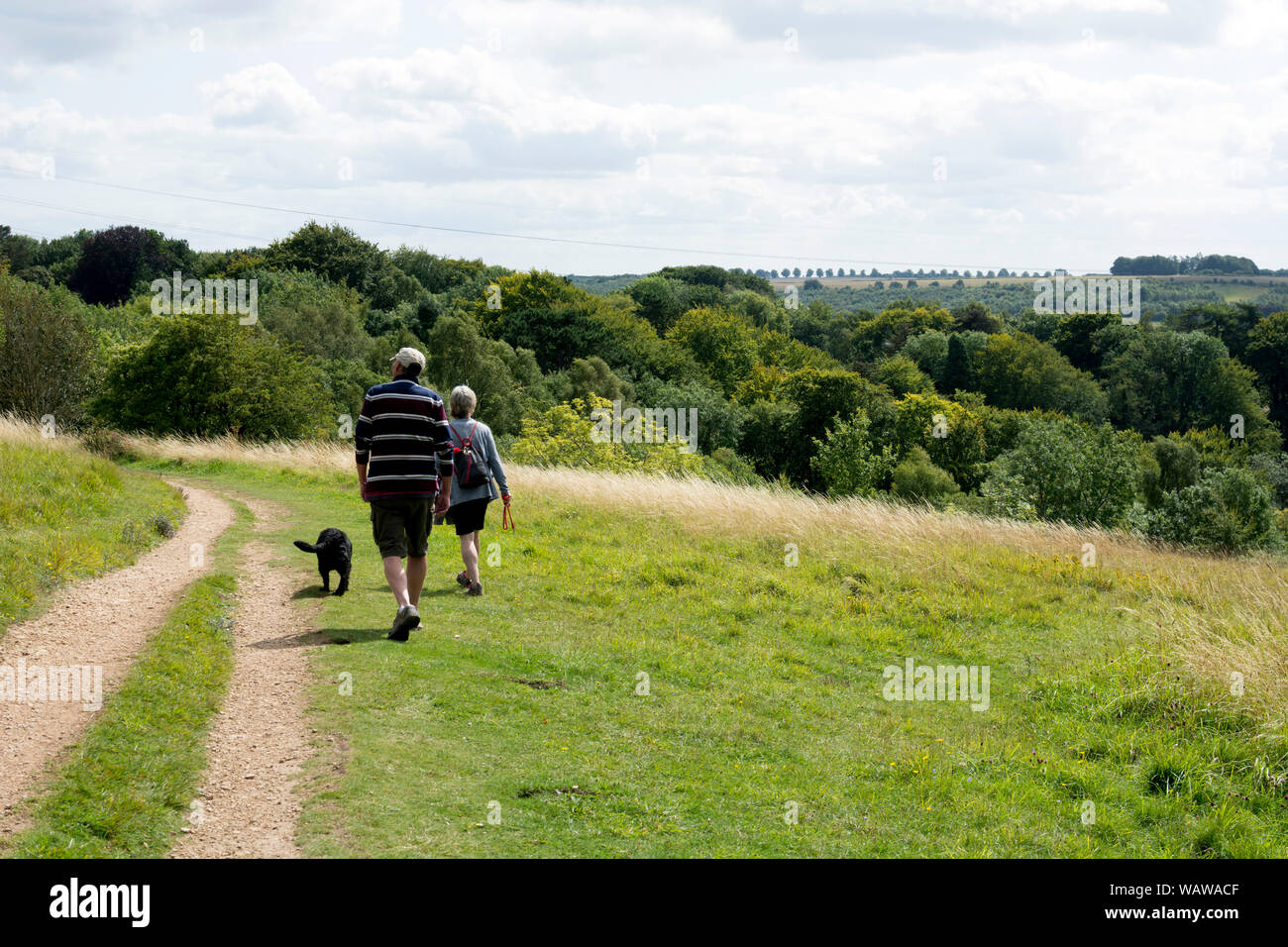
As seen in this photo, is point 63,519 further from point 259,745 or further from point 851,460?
point 851,460

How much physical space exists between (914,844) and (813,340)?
12536 cm

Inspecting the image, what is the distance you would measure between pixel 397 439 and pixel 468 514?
229 cm

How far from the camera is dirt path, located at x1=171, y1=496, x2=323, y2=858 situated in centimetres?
523

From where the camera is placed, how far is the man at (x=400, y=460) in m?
8.66

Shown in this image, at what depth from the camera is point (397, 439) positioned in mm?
8680

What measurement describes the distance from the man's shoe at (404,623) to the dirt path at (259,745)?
0.70m

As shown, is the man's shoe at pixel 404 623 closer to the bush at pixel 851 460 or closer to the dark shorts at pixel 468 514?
the dark shorts at pixel 468 514

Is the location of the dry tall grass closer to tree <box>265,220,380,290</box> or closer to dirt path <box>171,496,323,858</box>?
dirt path <box>171,496,323,858</box>

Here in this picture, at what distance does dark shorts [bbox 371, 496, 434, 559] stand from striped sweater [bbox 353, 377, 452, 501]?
13 cm

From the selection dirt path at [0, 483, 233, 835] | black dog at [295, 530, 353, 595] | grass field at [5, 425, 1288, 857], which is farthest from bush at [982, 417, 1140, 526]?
dirt path at [0, 483, 233, 835]

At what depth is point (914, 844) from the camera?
6227mm

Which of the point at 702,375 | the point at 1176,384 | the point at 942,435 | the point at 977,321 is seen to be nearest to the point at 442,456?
the point at 942,435

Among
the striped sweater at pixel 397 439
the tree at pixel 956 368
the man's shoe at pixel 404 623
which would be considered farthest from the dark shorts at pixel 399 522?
the tree at pixel 956 368
